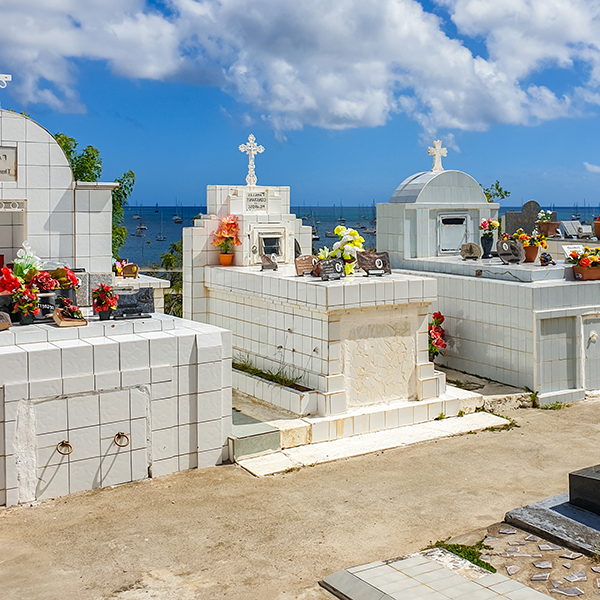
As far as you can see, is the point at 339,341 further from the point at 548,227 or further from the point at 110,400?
the point at 548,227

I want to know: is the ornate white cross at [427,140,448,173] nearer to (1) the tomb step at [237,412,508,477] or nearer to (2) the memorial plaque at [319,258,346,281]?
(2) the memorial plaque at [319,258,346,281]

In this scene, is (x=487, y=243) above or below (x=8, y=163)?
below

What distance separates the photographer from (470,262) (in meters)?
14.6

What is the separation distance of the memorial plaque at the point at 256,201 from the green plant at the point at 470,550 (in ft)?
30.2

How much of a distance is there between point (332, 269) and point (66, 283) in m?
4.12

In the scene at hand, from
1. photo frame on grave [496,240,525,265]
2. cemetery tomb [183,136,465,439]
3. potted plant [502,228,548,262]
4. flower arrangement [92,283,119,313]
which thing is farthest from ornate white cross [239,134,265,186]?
flower arrangement [92,283,119,313]

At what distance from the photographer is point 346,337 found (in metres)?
10.8

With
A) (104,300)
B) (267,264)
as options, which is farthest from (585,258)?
(104,300)

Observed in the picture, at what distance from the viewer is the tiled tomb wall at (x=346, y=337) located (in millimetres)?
10656

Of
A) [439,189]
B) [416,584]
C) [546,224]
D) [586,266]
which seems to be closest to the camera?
[416,584]

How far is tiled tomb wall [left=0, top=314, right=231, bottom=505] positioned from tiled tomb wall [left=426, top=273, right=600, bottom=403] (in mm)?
5665

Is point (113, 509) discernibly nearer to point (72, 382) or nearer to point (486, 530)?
point (72, 382)

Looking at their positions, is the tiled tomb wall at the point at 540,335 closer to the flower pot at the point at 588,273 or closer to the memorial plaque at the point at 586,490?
the flower pot at the point at 588,273

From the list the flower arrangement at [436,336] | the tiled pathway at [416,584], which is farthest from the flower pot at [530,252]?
the tiled pathway at [416,584]
